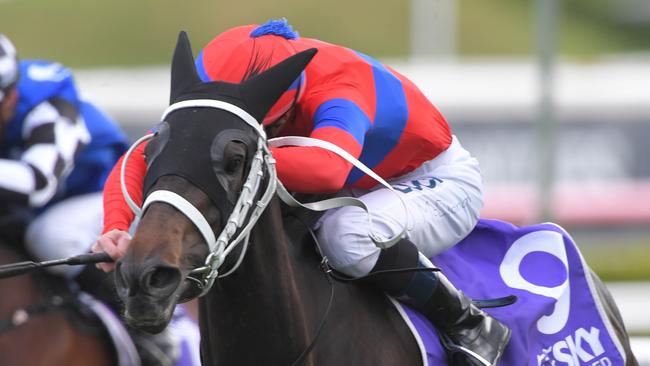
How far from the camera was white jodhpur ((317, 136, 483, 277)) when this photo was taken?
3555 millimetres

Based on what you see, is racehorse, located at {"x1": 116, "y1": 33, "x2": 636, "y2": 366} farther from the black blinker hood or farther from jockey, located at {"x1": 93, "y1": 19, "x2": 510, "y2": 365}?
jockey, located at {"x1": 93, "y1": 19, "x2": 510, "y2": 365}

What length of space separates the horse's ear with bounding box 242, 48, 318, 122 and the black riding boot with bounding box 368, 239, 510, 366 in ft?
2.12

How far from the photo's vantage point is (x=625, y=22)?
22625mm

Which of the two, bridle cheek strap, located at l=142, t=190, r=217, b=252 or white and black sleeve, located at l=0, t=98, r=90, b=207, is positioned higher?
bridle cheek strap, located at l=142, t=190, r=217, b=252

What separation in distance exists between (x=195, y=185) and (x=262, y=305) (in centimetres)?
50

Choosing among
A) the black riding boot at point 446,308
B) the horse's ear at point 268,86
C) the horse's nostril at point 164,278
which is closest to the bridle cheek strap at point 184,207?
the horse's nostril at point 164,278

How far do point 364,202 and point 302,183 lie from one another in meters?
0.41

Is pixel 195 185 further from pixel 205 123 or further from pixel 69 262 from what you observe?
pixel 69 262

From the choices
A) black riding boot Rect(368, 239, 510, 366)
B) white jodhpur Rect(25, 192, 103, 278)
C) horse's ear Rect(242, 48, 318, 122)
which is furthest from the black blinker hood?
white jodhpur Rect(25, 192, 103, 278)

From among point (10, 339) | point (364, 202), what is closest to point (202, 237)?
point (364, 202)

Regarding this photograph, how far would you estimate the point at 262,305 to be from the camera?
3.38m

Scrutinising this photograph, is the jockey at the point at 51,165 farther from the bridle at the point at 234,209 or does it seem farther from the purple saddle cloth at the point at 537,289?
the bridle at the point at 234,209

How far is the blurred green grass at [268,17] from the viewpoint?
67.7 ft

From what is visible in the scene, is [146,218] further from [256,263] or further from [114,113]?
[114,113]
